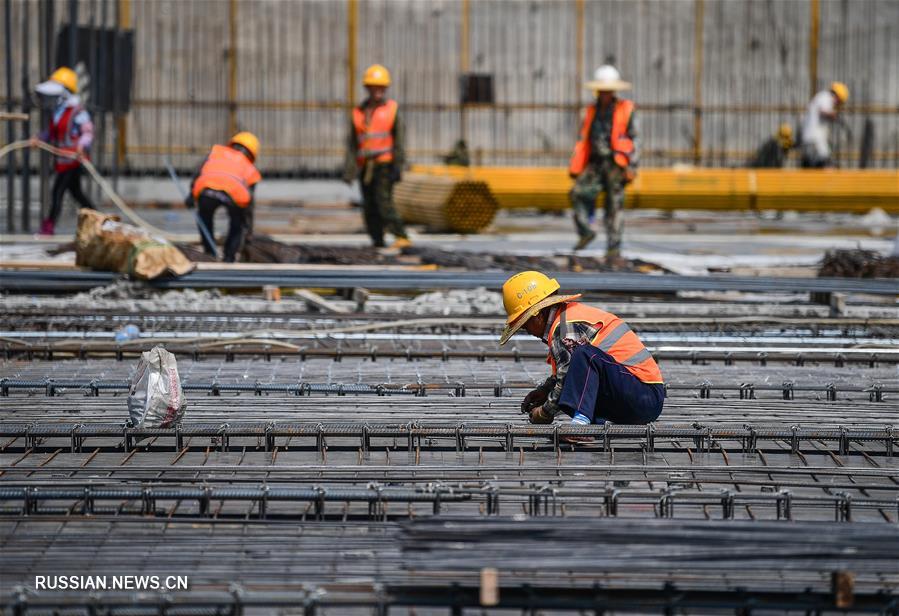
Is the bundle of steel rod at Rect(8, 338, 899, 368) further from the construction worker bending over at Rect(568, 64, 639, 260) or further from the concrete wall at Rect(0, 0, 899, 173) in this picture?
the concrete wall at Rect(0, 0, 899, 173)

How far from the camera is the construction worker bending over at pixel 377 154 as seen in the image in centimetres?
1377

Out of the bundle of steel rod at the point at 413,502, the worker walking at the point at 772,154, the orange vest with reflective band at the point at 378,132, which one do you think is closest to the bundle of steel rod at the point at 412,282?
the orange vest with reflective band at the point at 378,132

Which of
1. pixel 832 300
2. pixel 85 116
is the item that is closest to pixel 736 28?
pixel 85 116

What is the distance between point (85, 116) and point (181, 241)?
257 cm

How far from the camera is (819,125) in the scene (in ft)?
69.6

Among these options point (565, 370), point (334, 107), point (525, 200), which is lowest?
point (565, 370)

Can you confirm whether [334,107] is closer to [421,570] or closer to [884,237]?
[884,237]

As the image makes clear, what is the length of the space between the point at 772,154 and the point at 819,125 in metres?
2.09

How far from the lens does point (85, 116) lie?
14.9 meters

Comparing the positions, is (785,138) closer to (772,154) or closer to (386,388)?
(772,154)

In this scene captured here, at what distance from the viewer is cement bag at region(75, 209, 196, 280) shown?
1044 cm

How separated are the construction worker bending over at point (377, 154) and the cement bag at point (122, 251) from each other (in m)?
3.33

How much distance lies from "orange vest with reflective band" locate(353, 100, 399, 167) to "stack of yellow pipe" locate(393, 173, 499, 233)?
3.10 m

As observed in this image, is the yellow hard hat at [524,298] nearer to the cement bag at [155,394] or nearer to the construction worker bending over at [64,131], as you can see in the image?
the cement bag at [155,394]
